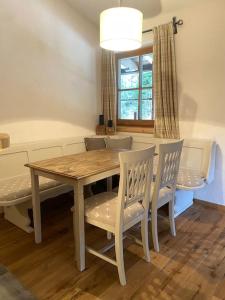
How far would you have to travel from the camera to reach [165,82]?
9.78 ft

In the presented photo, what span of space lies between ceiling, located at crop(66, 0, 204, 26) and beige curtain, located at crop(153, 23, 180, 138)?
0.68 feet

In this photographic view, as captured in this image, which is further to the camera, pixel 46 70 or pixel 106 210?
pixel 46 70

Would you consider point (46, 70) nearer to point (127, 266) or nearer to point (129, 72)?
point (129, 72)

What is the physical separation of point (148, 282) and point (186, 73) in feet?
7.85

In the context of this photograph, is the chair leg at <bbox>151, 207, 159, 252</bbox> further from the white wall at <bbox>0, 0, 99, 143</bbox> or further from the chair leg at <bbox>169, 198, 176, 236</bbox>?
the white wall at <bbox>0, 0, 99, 143</bbox>

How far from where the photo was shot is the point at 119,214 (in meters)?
1.57

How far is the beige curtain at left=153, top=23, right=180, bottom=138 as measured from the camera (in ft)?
9.61

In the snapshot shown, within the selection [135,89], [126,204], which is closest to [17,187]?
[126,204]

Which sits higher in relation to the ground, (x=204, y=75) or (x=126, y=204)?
(x=204, y=75)

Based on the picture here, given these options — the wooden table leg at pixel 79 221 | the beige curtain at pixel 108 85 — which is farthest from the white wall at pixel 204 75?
the wooden table leg at pixel 79 221

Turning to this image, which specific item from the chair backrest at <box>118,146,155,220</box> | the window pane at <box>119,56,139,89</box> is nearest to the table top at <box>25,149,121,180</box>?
the chair backrest at <box>118,146,155,220</box>

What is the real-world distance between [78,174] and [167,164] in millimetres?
786

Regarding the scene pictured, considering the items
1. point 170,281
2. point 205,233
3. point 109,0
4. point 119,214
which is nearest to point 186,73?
point 109,0

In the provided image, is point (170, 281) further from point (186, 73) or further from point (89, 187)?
point (186, 73)
